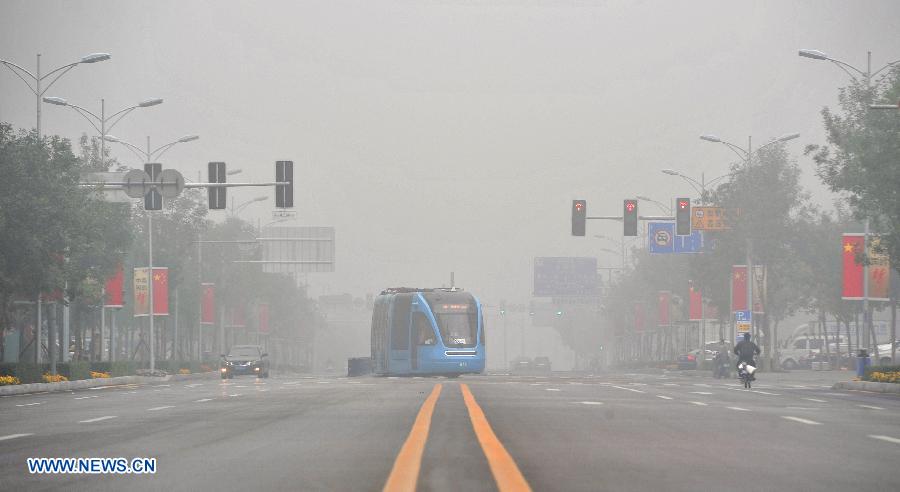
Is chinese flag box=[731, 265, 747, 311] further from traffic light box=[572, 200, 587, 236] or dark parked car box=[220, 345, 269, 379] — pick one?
dark parked car box=[220, 345, 269, 379]

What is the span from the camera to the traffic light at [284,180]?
47938mm

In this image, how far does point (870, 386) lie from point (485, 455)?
3431 centimetres

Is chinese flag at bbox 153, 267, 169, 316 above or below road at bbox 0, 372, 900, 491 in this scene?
above

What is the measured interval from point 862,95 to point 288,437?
139ft

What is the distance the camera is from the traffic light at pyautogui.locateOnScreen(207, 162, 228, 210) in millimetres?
48781

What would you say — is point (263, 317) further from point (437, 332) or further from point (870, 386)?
point (870, 386)

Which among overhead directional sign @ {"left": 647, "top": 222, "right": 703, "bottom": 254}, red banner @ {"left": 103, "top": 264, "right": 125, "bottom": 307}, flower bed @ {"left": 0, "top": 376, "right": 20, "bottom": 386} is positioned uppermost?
overhead directional sign @ {"left": 647, "top": 222, "right": 703, "bottom": 254}

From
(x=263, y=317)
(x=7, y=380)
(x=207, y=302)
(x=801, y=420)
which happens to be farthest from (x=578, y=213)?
(x=263, y=317)

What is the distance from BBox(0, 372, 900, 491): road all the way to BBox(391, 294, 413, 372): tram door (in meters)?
33.2

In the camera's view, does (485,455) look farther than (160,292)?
No

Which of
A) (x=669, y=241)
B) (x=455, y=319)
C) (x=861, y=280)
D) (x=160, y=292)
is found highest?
(x=669, y=241)

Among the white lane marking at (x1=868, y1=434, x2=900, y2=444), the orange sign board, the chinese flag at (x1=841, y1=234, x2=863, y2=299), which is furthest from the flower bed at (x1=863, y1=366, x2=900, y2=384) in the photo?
the orange sign board

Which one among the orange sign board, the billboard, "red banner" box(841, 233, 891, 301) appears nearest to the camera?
"red banner" box(841, 233, 891, 301)

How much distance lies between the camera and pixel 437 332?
58844 millimetres
